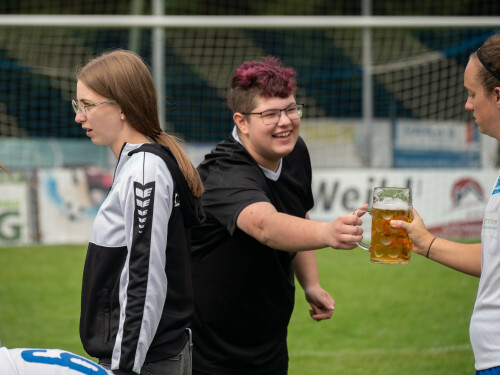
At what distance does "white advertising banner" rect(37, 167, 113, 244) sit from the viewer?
10.8 m

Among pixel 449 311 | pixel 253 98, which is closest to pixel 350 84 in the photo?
pixel 449 311

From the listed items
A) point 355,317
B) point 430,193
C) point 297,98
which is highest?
point 297,98

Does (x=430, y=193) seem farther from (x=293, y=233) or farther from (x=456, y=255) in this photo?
(x=293, y=233)

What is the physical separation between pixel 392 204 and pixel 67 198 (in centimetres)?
919

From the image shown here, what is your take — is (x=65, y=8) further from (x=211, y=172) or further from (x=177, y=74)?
(x=211, y=172)

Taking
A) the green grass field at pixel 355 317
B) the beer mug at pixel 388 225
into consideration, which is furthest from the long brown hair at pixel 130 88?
the green grass field at pixel 355 317

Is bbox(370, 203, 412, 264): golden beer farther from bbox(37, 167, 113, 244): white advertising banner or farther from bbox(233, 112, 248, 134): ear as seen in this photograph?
bbox(37, 167, 113, 244): white advertising banner

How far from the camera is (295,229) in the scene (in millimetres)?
2361

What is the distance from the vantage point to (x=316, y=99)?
607 inches

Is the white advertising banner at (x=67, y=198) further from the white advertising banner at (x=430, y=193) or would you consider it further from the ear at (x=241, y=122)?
the ear at (x=241, y=122)

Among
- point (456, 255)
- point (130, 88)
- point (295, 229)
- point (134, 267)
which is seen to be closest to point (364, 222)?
point (295, 229)

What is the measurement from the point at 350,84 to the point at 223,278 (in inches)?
486

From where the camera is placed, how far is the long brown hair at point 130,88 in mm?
2357

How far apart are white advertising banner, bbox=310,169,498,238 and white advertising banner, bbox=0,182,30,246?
4651 mm
